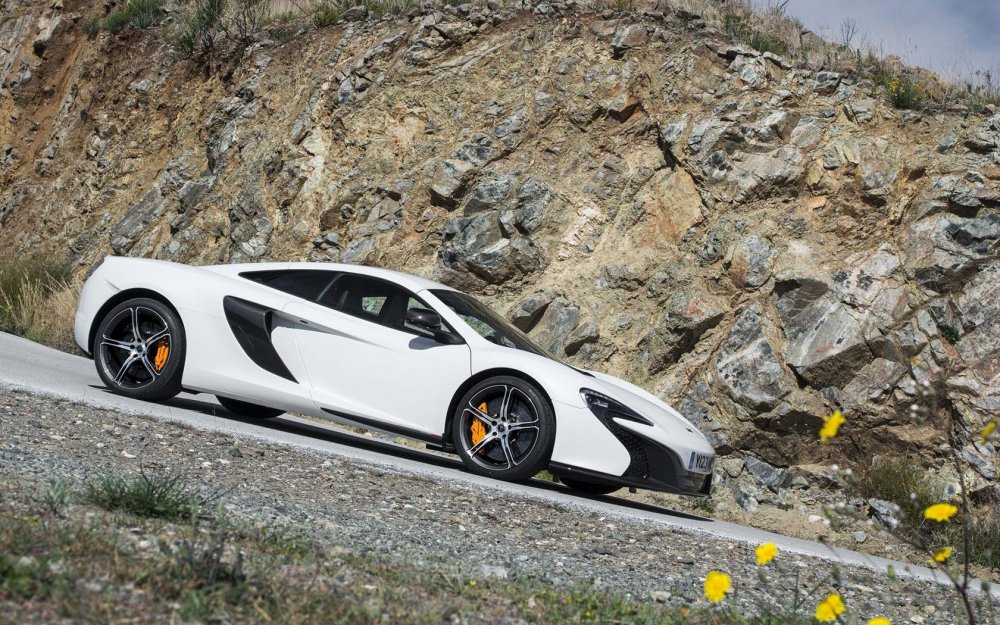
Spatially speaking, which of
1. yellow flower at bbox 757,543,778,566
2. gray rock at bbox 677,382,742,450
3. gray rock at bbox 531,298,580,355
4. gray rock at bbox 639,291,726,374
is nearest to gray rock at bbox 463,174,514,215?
gray rock at bbox 531,298,580,355

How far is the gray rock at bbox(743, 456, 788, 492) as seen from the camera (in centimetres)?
1017

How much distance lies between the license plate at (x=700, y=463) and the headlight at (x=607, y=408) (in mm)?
413

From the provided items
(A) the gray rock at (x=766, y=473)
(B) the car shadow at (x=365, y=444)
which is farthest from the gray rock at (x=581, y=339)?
(B) the car shadow at (x=365, y=444)

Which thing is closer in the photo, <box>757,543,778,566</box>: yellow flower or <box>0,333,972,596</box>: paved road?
<box>757,543,778,566</box>: yellow flower

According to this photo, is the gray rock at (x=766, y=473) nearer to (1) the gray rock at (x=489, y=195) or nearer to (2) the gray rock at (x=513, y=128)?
(1) the gray rock at (x=489, y=195)

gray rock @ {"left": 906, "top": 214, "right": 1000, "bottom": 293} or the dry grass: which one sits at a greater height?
gray rock @ {"left": 906, "top": 214, "right": 1000, "bottom": 293}

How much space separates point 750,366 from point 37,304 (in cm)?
988

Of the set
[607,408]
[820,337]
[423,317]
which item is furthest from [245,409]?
[820,337]

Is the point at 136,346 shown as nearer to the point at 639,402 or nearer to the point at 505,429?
the point at 505,429

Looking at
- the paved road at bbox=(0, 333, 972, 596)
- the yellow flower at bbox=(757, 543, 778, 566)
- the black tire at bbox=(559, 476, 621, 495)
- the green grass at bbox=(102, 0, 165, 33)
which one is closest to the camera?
the yellow flower at bbox=(757, 543, 778, 566)

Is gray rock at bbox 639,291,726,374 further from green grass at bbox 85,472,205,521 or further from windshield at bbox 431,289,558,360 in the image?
green grass at bbox 85,472,205,521

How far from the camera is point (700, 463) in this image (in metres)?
6.73

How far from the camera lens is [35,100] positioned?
22.7 meters

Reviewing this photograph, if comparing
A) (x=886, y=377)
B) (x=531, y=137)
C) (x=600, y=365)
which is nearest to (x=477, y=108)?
(x=531, y=137)
